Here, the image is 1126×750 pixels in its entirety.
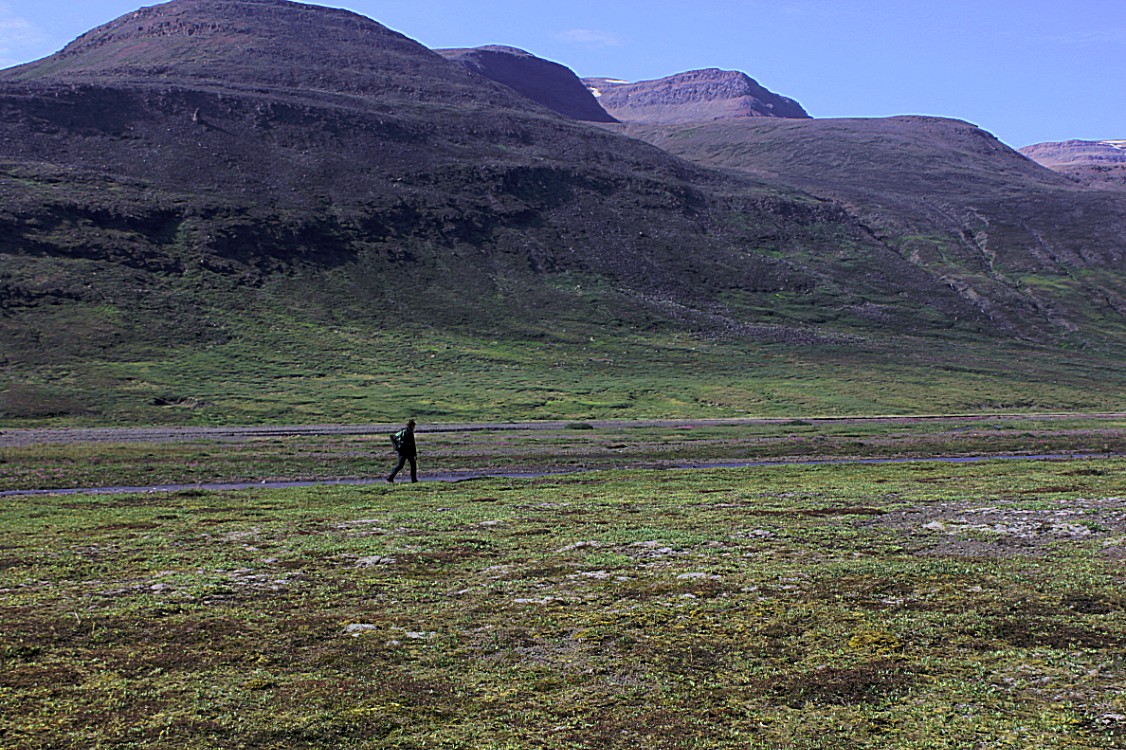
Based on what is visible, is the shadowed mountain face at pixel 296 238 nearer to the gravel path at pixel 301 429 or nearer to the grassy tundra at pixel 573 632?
the gravel path at pixel 301 429

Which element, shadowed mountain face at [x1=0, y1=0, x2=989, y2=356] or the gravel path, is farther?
shadowed mountain face at [x1=0, y1=0, x2=989, y2=356]

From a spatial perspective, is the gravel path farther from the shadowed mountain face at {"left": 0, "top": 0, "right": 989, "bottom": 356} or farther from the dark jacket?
the shadowed mountain face at {"left": 0, "top": 0, "right": 989, "bottom": 356}

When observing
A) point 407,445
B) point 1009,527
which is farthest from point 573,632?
point 407,445

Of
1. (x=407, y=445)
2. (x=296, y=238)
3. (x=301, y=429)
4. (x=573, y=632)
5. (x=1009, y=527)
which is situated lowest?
(x=301, y=429)

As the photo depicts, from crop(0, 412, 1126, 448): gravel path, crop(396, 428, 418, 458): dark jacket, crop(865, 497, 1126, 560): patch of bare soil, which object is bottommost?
crop(0, 412, 1126, 448): gravel path

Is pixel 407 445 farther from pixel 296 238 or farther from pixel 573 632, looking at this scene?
pixel 296 238

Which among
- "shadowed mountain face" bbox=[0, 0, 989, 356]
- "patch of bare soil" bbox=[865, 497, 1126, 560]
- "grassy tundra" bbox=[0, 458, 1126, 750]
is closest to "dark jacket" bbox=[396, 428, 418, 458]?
"grassy tundra" bbox=[0, 458, 1126, 750]

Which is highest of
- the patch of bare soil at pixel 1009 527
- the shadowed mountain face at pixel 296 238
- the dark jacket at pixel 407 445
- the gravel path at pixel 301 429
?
the shadowed mountain face at pixel 296 238

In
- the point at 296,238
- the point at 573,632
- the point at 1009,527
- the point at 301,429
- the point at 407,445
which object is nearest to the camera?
the point at 573,632

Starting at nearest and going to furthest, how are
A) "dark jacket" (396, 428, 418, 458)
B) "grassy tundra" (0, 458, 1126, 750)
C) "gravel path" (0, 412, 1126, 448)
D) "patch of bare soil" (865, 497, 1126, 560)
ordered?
1. "grassy tundra" (0, 458, 1126, 750)
2. "patch of bare soil" (865, 497, 1126, 560)
3. "dark jacket" (396, 428, 418, 458)
4. "gravel path" (0, 412, 1126, 448)

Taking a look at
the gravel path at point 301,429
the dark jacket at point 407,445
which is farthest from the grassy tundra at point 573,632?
the gravel path at point 301,429

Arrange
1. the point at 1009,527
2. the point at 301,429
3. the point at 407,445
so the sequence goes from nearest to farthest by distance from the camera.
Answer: the point at 1009,527, the point at 407,445, the point at 301,429

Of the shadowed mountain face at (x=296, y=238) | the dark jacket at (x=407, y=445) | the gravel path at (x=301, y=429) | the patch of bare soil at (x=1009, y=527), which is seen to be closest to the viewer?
the patch of bare soil at (x=1009, y=527)

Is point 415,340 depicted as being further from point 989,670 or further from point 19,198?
point 989,670
